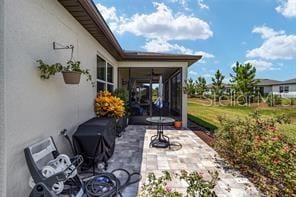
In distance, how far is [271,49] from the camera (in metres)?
34.8

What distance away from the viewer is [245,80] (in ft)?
105

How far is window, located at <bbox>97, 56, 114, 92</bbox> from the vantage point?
25.8 ft

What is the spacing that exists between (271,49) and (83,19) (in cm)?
3588

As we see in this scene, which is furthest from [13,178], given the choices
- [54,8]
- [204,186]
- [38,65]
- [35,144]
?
[54,8]

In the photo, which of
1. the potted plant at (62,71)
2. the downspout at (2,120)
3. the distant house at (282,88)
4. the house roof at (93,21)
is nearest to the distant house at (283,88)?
the distant house at (282,88)

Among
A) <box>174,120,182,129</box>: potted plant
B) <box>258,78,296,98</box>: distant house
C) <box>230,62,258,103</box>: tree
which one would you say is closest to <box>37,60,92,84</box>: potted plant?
<box>174,120,182,129</box>: potted plant

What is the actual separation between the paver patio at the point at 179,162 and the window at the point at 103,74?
205 cm

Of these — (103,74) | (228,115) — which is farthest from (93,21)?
(228,115)

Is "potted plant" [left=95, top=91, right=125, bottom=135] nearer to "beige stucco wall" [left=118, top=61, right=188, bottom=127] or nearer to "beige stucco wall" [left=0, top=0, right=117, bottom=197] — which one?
"beige stucco wall" [left=0, top=0, right=117, bottom=197]

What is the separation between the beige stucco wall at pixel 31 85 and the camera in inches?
109

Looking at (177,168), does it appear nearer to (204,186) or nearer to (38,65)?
(204,186)

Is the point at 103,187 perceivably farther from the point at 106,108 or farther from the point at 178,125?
the point at 178,125

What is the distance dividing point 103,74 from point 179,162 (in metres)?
4.56

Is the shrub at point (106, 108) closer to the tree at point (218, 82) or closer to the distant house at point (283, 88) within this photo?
the tree at point (218, 82)
